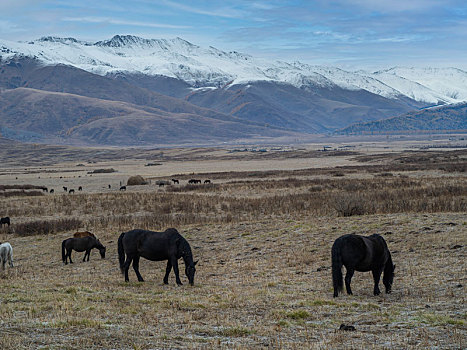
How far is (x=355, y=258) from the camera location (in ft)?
43.9

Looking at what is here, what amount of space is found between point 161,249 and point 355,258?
5.85 meters

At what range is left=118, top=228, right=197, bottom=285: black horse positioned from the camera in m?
16.0

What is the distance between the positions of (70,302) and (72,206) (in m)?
29.8

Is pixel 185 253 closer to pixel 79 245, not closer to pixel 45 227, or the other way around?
pixel 79 245

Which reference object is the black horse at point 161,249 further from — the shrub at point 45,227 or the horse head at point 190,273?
the shrub at point 45,227

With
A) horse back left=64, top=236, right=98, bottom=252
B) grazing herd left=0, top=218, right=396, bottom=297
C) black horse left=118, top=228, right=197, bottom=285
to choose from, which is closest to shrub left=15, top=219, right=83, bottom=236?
grazing herd left=0, top=218, right=396, bottom=297

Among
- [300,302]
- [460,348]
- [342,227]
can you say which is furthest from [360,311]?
[342,227]

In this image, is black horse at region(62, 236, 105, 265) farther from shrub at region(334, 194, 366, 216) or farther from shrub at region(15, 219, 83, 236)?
shrub at region(334, 194, 366, 216)

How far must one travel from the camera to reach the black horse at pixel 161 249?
16.0 meters

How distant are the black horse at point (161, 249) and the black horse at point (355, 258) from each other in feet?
14.1

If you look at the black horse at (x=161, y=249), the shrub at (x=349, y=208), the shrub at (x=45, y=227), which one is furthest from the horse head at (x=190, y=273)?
the shrub at (x=45, y=227)

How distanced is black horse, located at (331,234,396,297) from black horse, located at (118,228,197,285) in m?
4.29

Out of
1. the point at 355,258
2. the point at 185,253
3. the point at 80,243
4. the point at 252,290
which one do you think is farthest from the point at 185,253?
the point at 80,243

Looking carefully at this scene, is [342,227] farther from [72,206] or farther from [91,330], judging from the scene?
[72,206]
